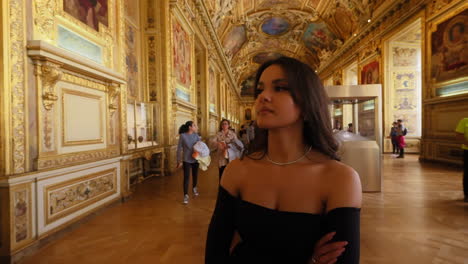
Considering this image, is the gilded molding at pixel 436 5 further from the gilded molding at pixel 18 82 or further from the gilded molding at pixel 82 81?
the gilded molding at pixel 18 82

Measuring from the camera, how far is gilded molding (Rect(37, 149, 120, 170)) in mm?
3372

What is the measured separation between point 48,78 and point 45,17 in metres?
0.82

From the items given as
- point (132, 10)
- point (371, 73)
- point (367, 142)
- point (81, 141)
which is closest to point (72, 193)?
point (81, 141)

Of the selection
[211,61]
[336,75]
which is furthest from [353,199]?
[336,75]

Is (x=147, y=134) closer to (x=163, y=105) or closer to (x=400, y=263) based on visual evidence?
(x=163, y=105)

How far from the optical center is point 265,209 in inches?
40.8

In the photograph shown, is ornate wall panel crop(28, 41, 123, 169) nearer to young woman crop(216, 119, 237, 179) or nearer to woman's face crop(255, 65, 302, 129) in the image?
young woman crop(216, 119, 237, 179)

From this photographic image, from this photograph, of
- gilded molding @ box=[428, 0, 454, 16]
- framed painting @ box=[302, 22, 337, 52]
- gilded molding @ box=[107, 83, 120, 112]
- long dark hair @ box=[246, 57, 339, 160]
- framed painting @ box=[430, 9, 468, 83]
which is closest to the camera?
long dark hair @ box=[246, 57, 339, 160]

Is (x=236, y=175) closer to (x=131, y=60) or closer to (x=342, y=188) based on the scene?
(x=342, y=188)

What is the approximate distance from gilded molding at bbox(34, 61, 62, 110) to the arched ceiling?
40.4 feet

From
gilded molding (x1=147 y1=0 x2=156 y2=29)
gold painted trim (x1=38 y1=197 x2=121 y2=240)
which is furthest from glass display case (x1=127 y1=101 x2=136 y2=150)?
gilded molding (x1=147 y1=0 x2=156 y2=29)

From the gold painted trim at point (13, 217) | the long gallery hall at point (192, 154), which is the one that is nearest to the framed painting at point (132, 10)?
the long gallery hall at point (192, 154)

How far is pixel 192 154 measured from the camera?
5.28m

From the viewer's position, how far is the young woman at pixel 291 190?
0.95 metres
